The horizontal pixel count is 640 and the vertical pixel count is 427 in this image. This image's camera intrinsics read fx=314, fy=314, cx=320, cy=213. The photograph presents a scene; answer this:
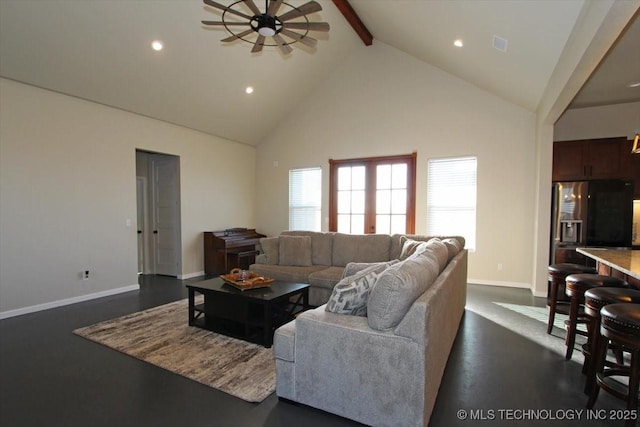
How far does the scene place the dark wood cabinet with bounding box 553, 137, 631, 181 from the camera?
181 inches

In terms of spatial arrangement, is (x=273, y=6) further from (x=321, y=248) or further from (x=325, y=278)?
(x=321, y=248)

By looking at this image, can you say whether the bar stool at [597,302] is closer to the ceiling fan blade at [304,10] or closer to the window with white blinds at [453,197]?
the ceiling fan blade at [304,10]

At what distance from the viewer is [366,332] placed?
1.85 m

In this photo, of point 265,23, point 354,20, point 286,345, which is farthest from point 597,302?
point 354,20

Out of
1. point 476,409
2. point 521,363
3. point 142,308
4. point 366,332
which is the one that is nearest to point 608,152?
point 521,363

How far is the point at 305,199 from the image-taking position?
721cm

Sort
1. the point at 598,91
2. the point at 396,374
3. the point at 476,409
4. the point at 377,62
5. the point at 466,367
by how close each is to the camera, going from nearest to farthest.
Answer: the point at 396,374, the point at 476,409, the point at 466,367, the point at 598,91, the point at 377,62

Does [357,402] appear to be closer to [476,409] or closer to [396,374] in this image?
[396,374]

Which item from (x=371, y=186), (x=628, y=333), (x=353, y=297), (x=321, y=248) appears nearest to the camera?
(x=628, y=333)

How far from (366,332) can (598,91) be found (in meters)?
5.14

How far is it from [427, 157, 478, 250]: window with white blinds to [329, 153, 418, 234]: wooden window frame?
0.99ft

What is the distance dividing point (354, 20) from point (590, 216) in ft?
15.8

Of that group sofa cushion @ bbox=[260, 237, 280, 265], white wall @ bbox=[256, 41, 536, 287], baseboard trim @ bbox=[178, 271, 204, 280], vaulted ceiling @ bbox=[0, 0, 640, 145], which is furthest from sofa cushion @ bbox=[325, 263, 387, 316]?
baseboard trim @ bbox=[178, 271, 204, 280]

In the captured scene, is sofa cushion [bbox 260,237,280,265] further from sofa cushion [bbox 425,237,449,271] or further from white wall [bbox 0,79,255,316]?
sofa cushion [bbox 425,237,449,271]
